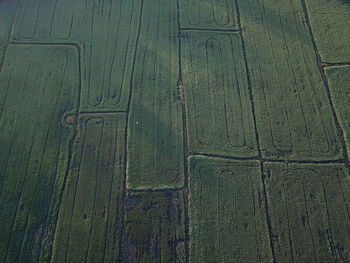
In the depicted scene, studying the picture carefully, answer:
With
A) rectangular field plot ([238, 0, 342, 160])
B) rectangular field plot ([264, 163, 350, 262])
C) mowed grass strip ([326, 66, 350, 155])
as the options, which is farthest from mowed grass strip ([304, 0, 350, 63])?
rectangular field plot ([264, 163, 350, 262])

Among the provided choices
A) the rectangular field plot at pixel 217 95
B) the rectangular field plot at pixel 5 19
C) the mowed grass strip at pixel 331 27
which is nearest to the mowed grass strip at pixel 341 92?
the mowed grass strip at pixel 331 27

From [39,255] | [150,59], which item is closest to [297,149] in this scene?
[150,59]

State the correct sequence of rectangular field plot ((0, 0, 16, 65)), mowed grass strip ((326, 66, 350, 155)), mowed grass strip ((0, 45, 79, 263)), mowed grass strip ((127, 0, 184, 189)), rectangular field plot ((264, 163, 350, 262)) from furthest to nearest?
rectangular field plot ((0, 0, 16, 65)) → mowed grass strip ((326, 66, 350, 155)) → mowed grass strip ((127, 0, 184, 189)) → mowed grass strip ((0, 45, 79, 263)) → rectangular field plot ((264, 163, 350, 262))

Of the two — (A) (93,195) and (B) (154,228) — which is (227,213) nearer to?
(B) (154,228)

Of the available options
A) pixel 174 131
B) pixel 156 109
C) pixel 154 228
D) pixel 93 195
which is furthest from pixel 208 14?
pixel 154 228

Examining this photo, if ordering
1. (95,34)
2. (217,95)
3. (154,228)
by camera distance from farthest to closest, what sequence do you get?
1. (95,34)
2. (217,95)
3. (154,228)

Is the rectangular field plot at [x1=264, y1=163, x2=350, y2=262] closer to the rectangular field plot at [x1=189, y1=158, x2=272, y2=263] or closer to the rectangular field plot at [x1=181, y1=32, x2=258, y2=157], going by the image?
the rectangular field plot at [x1=189, y1=158, x2=272, y2=263]
